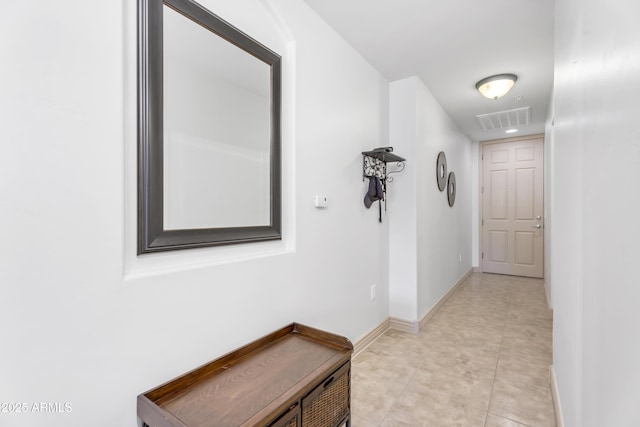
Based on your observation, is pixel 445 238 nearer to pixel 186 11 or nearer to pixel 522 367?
pixel 522 367

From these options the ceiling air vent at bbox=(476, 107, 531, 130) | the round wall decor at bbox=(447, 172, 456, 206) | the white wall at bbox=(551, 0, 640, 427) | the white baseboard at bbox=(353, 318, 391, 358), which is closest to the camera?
the white wall at bbox=(551, 0, 640, 427)

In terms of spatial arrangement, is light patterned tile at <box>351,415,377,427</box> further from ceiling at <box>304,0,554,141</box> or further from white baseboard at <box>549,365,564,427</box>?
ceiling at <box>304,0,554,141</box>

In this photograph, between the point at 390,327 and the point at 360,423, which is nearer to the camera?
the point at 360,423

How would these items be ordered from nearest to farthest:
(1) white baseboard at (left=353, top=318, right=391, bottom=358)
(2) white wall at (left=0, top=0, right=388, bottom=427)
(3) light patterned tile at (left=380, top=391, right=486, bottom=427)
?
1. (2) white wall at (left=0, top=0, right=388, bottom=427)
2. (3) light patterned tile at (left=380, top=391, right=486, bottom=427)
3. (1) white baseboard at (left=353, top=318, right=391, bottom=358)

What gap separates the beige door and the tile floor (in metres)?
1.87

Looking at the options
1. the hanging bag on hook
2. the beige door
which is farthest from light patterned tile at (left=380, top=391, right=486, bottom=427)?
the beige door

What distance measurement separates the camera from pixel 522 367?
86.4 inches

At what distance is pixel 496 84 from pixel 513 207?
3.04 meters

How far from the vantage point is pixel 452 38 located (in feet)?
7.30

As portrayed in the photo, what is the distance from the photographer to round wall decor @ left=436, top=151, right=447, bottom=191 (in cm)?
348

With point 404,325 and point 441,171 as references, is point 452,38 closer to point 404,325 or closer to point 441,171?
point 441,171

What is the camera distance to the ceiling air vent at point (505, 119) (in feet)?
12.5

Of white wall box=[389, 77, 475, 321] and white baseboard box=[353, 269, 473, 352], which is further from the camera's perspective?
white wall box=[389, 77, 475, 321]

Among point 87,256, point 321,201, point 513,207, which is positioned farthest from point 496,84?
point 87,256
